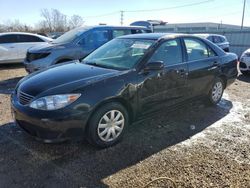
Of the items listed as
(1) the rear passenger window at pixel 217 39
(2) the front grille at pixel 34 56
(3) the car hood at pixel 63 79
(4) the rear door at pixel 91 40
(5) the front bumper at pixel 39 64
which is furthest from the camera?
(1) the rear passenger window at pixel 217 39

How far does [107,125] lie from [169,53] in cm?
169

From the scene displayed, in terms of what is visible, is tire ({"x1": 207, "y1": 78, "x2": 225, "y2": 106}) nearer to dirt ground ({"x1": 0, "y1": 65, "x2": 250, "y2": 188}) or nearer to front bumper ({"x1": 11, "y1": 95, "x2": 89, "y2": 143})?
dirt ground ({"x1": 0, "y1": 65, "x2": 250, "y2": 188})

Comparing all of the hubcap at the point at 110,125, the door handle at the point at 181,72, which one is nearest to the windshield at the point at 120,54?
the door handle at the point at 181,72

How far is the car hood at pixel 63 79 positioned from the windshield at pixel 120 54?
26 cm

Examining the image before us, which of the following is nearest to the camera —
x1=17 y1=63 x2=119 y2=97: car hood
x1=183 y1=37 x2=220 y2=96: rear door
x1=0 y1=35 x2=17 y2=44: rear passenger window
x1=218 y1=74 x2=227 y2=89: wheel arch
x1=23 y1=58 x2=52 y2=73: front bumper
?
x1=17 y1=63 x2=119 y2=97: car hood

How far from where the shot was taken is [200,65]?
4.74 meters

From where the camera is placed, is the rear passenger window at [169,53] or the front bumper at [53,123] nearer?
the front bumper at [53,123]

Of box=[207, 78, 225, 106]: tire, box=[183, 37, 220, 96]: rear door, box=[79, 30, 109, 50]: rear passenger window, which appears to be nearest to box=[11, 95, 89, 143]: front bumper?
box=[183, 37, 220, 96]: rear door

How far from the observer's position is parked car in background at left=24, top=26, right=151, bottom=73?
23.7 feet

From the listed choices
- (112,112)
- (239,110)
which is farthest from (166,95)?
(239,110)

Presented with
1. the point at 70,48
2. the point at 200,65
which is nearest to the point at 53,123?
the point at 200,65

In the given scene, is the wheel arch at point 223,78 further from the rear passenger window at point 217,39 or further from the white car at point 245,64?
the rear passenger window at point 217,39

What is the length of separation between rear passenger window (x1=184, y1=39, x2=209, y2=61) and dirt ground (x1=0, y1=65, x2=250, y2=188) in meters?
1.18

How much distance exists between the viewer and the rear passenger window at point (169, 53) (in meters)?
4.08
